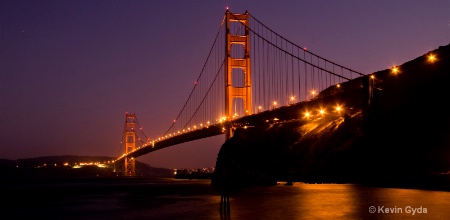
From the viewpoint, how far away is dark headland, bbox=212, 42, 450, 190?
30.7 metres

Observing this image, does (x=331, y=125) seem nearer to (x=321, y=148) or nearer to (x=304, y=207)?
(x=321, y=148)

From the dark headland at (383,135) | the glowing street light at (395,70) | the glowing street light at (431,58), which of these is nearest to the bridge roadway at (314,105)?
the dark headland at (383,135)

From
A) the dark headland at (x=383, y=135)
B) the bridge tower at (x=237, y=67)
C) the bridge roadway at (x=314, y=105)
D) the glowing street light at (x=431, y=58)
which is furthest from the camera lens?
the bridge tower at (x=237, y=67)

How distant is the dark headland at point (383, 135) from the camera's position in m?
30.7

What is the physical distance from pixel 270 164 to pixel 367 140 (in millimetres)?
17756

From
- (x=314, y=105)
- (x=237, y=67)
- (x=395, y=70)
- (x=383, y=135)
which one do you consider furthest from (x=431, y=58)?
(x=237, y=67)

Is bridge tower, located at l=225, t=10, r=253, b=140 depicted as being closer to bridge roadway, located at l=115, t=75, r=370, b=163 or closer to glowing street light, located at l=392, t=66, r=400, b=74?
bridge roadway, located at l=115, t=75, r=370, b=163

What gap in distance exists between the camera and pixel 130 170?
374 feet

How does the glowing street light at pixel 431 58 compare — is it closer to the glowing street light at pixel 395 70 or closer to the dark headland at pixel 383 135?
the dark headland at pixel 383 135

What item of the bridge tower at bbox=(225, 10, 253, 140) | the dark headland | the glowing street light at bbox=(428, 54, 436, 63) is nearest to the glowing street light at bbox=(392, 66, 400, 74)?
the dark headland

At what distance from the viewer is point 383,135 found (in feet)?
121

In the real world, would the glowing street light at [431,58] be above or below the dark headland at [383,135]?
above

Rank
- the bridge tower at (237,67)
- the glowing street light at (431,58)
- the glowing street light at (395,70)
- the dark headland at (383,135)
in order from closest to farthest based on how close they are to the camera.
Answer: the dark headland at (383,135) < the glowing street light at (431,58) < the glowing street light at (395,70) < the bridge tower at (237,67)

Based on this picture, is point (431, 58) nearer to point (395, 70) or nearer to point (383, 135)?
point (395, 70)
